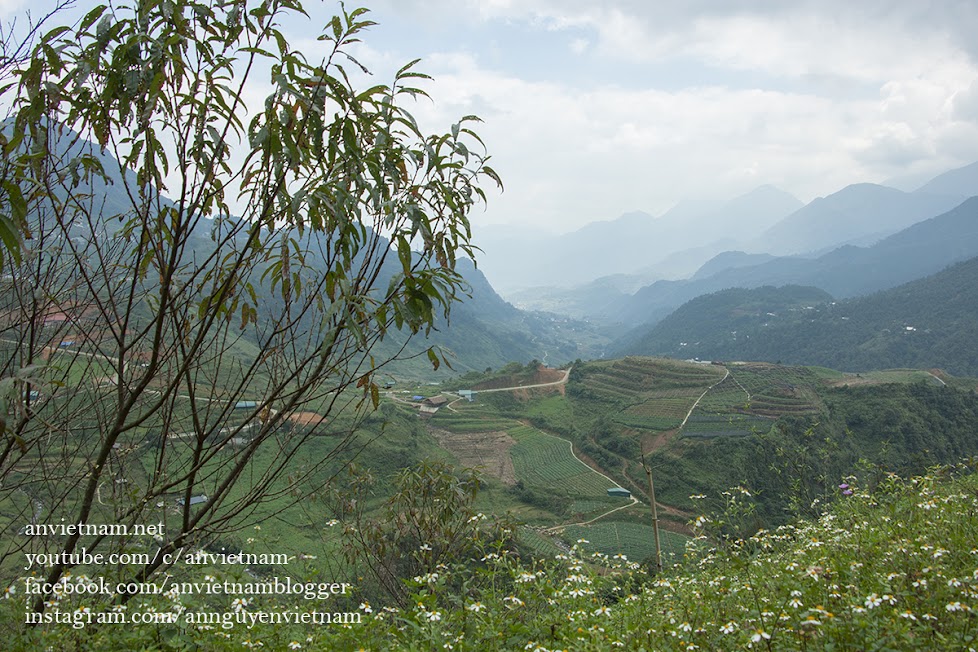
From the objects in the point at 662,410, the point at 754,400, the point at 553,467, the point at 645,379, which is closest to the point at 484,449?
the point at 553,467

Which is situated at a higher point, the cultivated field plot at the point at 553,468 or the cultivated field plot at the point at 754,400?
the cultivated field plot at the point at 754,400

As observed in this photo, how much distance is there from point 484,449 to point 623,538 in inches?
684

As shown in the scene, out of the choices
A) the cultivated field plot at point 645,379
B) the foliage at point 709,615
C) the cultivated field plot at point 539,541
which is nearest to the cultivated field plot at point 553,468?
the cultivated field plot at point 539,541

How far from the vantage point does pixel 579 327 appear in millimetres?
196000

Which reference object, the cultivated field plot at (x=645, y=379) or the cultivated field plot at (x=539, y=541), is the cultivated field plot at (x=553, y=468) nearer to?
the cultivated field plot at (x=539, y=541)

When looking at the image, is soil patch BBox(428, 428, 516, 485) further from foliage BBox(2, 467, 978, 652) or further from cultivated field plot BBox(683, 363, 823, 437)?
foliage BBox(2, 467, 978, 652)

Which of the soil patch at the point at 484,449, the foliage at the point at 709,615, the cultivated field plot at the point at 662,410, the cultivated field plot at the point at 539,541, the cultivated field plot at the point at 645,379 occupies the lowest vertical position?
the cultivated field plot at the point at 539,541

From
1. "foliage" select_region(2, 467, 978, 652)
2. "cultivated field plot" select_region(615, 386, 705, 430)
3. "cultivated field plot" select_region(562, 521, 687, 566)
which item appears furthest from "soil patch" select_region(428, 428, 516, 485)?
"foliage" select_region(2, 467, 978, 652)

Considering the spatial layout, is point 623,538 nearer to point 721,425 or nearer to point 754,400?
point 721,425

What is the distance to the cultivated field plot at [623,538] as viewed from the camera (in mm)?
27125

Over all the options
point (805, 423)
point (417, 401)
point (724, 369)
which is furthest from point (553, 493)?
point (724, 369)

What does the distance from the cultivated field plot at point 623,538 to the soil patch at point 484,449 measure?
25.3ft

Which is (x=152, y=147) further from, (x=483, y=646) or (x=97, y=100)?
(x=483, y=646)

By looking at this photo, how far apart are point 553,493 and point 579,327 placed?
163063 mm
